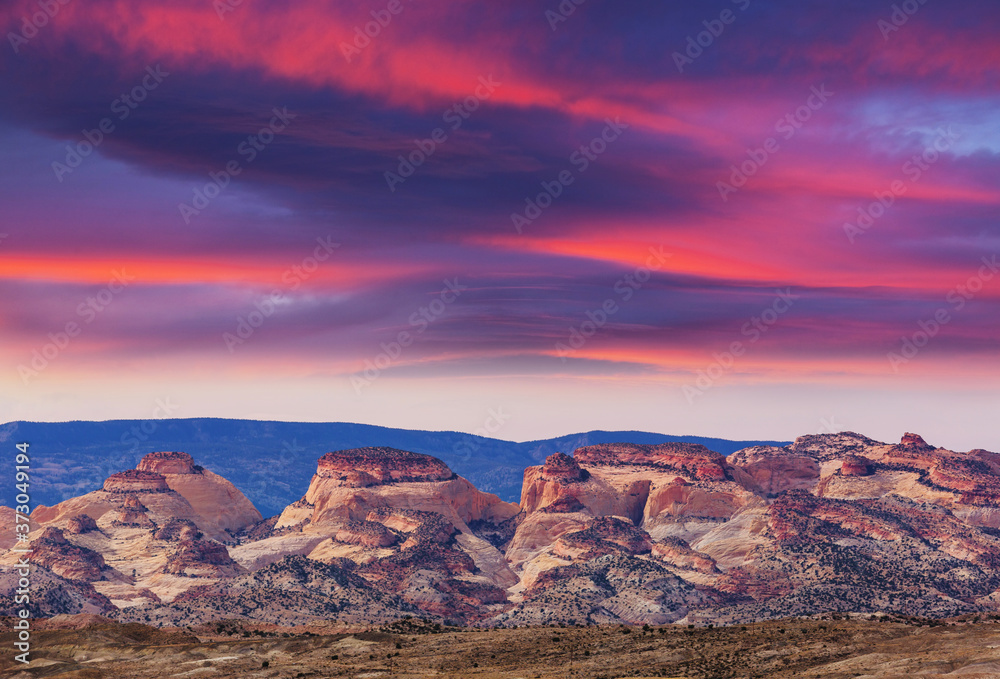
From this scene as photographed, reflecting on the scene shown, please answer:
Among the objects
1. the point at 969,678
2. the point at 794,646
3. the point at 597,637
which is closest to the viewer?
the point at 969,678

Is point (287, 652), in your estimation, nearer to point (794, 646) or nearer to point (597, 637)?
point (597, 637)

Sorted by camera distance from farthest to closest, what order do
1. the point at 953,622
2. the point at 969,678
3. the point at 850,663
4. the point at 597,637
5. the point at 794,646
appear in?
the point at 597,637 → the point at 953,622 → the point at 794,646 → the point at 850,663 → the point at 969,678

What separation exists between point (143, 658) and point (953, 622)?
8979cm

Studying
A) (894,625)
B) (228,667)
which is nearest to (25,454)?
(228,667)

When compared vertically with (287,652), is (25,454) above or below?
above

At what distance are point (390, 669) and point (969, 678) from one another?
184ft

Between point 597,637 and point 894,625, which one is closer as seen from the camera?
point 894,625

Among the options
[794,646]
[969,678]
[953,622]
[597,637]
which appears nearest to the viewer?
[969,678]

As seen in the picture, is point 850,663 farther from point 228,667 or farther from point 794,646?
point 228,667

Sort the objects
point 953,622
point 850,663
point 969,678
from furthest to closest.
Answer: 1. point 953,622
2. point 850,663
3. point 969,678

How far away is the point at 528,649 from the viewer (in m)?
128

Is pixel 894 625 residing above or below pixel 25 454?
below

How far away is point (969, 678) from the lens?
85.1 m

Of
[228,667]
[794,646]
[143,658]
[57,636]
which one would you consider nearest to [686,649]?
[794,646]
